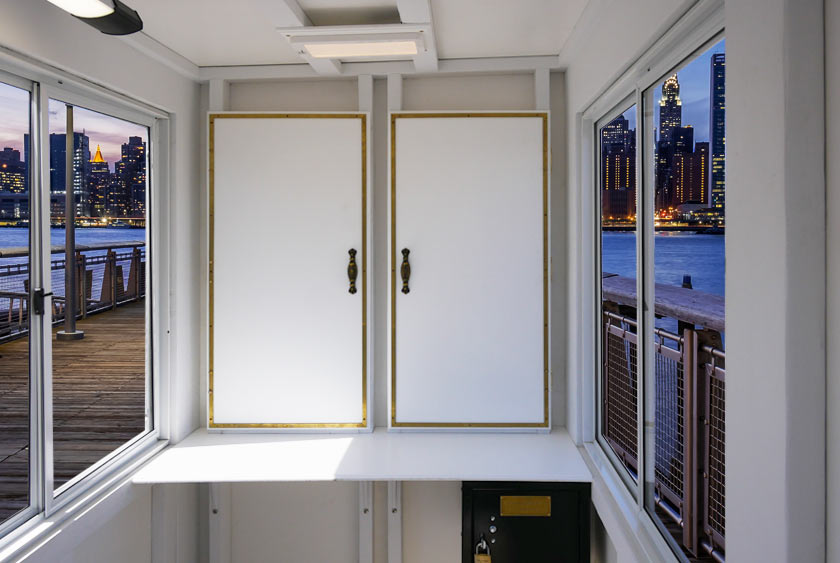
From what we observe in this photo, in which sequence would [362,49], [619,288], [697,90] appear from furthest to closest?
[362,49] → [619,288] → [697,90]

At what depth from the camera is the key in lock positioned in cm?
292

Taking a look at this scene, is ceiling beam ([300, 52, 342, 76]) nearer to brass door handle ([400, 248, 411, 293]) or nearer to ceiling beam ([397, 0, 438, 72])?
ceiling beam ([397, 0, 438, 72])

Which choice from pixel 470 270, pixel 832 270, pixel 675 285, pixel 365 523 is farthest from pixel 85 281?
pixel 832 270

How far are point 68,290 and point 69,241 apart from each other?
20 centimetres

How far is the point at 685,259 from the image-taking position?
6.04ft

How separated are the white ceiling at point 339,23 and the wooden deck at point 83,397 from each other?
1.34 m

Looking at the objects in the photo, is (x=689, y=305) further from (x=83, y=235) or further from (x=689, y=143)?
(x=83, y=235)

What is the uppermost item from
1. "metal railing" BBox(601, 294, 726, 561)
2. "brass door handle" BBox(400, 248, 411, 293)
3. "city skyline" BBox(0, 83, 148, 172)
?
"city skyline" BBox(0, 83, 148, 172)

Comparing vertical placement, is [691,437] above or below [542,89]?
below

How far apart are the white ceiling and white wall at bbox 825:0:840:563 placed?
158 cm

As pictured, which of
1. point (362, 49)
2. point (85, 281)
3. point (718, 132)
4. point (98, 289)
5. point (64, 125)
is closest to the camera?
point (718, 132)

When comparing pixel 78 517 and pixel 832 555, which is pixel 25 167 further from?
pixel 832 555

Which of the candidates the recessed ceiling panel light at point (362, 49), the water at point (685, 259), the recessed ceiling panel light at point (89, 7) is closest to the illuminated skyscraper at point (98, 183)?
the recessed ceiling panel light at point (89, 7)

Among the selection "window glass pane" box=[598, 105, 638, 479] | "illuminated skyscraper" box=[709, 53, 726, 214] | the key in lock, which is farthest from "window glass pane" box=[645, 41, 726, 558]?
the key in lock
